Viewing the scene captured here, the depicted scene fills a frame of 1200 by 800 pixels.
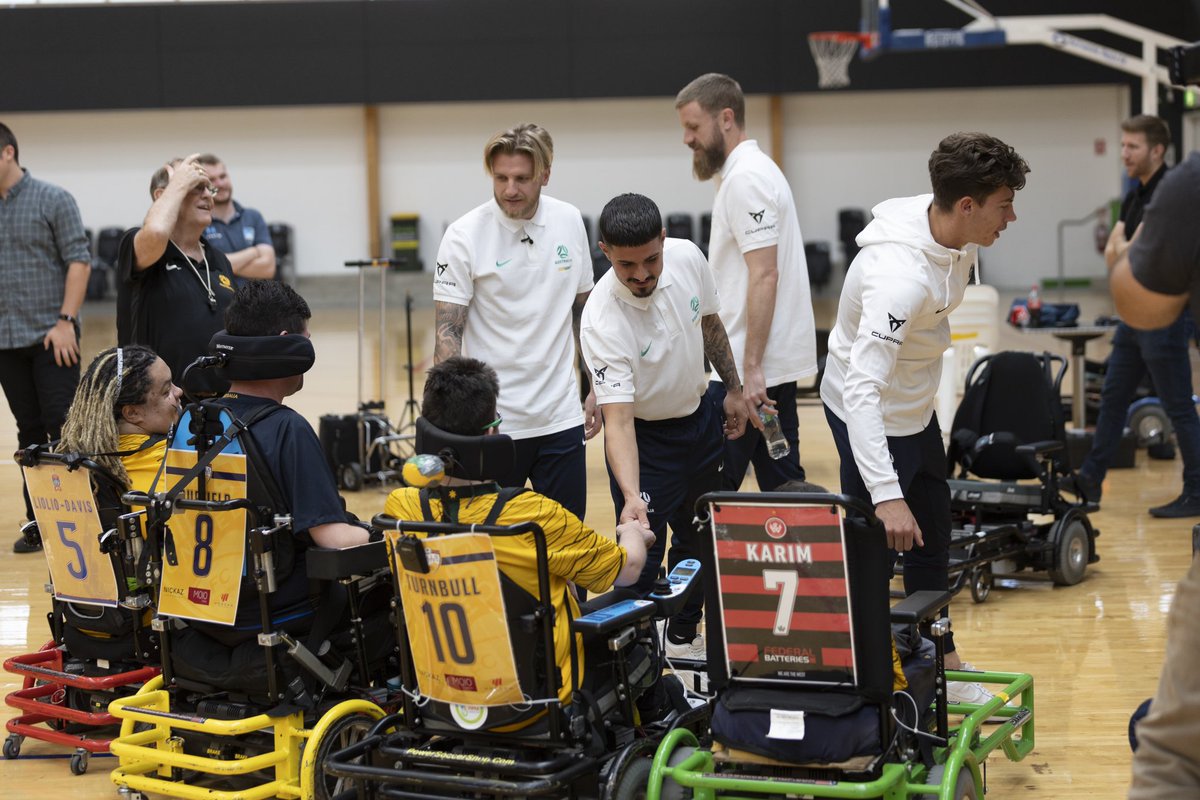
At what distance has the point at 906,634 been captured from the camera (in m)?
2.86

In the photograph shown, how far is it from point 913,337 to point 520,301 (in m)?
1.20

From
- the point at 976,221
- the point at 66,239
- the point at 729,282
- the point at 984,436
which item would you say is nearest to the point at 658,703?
the point at 976,221

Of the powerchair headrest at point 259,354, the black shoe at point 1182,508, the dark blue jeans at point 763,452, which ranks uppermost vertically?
the powerchair headrest at point 259,354

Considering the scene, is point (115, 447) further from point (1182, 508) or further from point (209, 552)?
point (1182, 508)

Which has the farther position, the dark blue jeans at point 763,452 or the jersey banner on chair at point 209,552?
the dark blue jeans at point 763,452

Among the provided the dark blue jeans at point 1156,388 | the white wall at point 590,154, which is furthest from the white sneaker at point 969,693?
the white wall at point 590,154

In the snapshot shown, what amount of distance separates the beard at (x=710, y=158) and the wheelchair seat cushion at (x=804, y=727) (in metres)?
2.18

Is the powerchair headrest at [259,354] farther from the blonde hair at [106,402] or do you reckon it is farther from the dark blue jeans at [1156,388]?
the dark blue jeans at [1156,388]

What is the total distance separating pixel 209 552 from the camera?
9.91ft

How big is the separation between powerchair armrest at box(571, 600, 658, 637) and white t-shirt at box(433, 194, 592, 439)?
1.11 meters

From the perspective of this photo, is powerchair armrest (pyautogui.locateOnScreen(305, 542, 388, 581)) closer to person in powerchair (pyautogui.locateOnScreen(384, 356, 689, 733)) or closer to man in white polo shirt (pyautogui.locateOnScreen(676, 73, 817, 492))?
person in powerchair (pyautogui.locateOnScreen(384, 356, 689, 733))

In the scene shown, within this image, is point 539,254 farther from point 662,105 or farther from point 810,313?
point 662,105

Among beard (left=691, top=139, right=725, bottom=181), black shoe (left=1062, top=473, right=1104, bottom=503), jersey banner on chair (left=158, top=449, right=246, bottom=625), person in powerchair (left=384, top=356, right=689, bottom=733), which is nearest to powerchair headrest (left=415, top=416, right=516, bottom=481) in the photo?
person in powerchair (left=384, top=356, right=689, bottom=733)

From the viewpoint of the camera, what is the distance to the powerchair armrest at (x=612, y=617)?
2.64m
